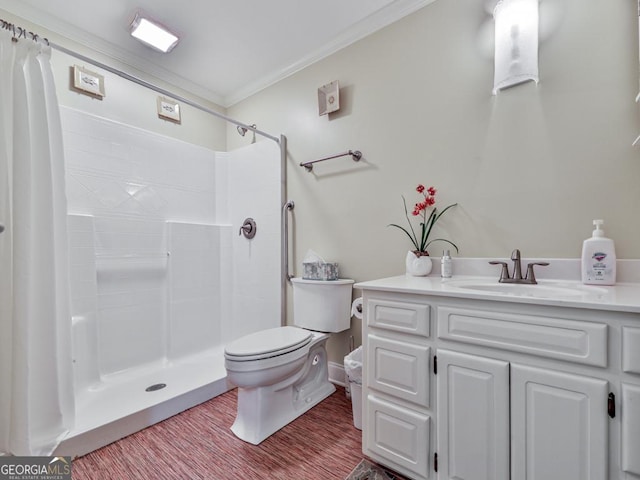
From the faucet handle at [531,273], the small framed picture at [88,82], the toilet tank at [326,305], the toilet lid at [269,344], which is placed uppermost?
the small framed picture at [88,82]

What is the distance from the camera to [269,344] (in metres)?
1.57

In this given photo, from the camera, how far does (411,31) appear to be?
1.74m

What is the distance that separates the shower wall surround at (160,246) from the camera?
1.90 m

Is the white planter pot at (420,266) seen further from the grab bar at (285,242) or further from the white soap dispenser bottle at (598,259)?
the grab bar at (285,242)

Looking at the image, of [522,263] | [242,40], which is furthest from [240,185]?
[522,263]

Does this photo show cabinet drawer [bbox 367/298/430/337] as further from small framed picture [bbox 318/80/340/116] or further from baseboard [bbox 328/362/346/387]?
small framed picture [bbox 318/80/340/116]

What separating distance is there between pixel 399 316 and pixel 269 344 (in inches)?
29.3

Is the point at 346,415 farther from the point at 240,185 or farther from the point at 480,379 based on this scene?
the point at 240,185

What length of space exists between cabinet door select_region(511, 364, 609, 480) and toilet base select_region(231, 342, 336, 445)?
3.57 feet

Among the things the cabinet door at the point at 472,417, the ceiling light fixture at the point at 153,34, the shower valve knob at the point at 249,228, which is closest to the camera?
the cabinet door at the point at 472,417

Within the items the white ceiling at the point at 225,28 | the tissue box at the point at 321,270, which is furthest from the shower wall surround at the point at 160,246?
→ the white ceiling at the point at 225,28

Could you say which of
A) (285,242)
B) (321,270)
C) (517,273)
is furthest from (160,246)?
(517,273)

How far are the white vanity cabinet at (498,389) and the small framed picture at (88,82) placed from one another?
89.3 inches

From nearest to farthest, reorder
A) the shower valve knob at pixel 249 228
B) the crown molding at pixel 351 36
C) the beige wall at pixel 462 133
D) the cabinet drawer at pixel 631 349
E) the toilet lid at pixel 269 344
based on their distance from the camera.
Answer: the cabinet drawer at pixel 631 349
the beige wall at pixel 462 133
the toilet lid at pixel 269 344
the crown molding at pixel 351 36
the shower valve knob at pixel 249 228
